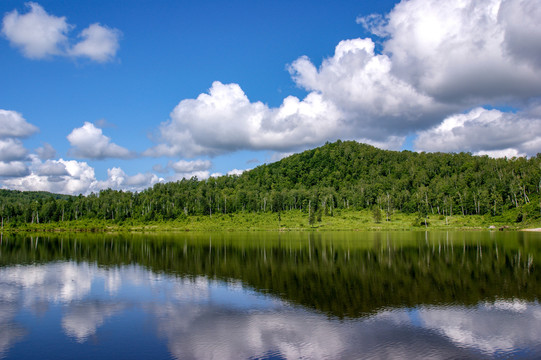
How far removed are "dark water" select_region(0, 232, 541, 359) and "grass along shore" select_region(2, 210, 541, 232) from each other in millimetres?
90730

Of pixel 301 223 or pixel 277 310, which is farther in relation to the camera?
pixel 301 223

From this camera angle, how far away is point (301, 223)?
15088 centimetres

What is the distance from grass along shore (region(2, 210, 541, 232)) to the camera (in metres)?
135

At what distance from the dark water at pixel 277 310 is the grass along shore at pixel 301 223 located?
298 ft

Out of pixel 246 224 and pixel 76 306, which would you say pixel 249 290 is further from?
pixel 246 224

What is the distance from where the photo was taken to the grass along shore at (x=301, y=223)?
135 m

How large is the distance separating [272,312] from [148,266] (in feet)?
96.0

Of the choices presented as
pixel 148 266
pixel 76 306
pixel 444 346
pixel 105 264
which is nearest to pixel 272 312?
pixel 444 346

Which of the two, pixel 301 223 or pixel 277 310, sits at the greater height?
pixel 301 223

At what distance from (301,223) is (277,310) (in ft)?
408

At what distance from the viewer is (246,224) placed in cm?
15950

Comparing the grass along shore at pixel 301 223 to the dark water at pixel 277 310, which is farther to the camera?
the grass along shore at pixel 301 223

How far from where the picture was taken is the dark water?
20391 mm

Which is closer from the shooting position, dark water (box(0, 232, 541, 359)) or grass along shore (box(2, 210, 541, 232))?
dark water (box(0, 232, 541, 359))
